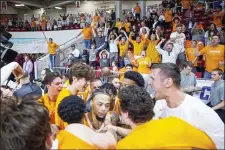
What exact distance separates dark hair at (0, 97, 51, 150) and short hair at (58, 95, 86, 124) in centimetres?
58

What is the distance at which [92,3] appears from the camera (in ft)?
85.1

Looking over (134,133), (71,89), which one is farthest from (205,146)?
(71,89)

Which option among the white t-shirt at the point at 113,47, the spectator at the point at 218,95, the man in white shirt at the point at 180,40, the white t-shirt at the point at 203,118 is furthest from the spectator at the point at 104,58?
the white t-shirt at the point at 203,118

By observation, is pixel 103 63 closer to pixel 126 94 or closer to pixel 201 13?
pixel 201 13

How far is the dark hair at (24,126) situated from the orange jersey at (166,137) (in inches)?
19.1

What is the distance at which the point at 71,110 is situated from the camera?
2.21 meters

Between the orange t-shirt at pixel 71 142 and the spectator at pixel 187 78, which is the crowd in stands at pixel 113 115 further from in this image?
the spectator at pixel 187 78

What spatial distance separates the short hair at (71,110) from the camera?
85.7 inches

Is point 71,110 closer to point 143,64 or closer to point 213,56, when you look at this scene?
point 213,56

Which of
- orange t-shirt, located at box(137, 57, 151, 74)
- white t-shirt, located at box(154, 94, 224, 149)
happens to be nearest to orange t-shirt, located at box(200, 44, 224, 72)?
orange t-shirt, located at box(137, 57, 151, 74)

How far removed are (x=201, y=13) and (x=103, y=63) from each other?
15.9 feet

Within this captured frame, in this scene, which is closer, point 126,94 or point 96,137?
point 96,137

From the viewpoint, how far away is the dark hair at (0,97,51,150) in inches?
57.1

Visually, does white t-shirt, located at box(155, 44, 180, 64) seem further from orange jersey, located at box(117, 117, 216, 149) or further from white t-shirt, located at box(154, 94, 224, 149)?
orange jersey, located at box(117, 117, 216, 149)
